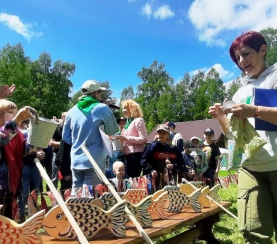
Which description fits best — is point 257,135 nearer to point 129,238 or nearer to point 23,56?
point 129,238

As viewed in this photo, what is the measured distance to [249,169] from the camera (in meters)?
2.48

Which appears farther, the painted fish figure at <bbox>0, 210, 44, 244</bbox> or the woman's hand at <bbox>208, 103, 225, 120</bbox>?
the woman's hand at <bbox>208, 103, 225, 120</bbox>

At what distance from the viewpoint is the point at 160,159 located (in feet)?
17.5

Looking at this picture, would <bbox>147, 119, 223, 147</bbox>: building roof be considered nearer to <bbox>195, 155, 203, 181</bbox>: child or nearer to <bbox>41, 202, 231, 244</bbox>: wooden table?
<bbox>195, 155, 203, 181</bbox>: child

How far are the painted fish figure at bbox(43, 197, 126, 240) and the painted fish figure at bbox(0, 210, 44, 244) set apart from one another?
263mm

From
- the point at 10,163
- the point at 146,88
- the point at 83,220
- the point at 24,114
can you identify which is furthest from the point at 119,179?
the point at 146,88

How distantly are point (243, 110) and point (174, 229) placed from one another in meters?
1.13

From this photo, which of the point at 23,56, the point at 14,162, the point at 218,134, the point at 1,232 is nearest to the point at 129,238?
the point at 1,232

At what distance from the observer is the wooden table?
217cm

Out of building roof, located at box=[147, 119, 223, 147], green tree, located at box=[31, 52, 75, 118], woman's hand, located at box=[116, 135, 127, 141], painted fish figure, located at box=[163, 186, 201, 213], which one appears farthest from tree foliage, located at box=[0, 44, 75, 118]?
painted fish figure, located at box=[163, 186, 201, 213]

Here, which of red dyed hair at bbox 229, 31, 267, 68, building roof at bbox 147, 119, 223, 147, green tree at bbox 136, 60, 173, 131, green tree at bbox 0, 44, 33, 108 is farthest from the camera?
green tree at bbox 136, 60, 173, 131

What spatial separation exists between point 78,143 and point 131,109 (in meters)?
1.59

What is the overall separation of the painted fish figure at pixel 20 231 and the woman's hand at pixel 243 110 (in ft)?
4.21

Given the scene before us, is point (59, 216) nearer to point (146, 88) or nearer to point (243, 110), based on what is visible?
point (243, 110)
